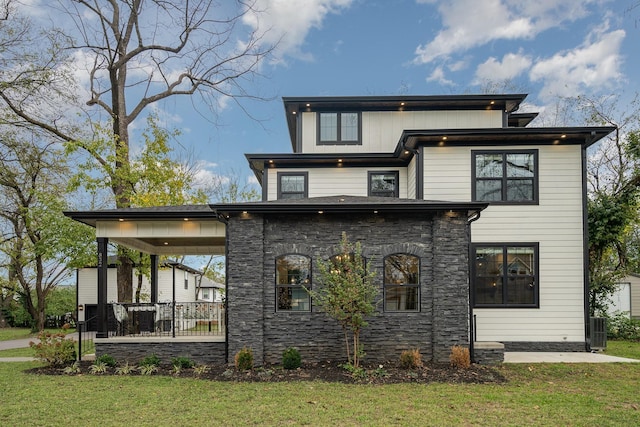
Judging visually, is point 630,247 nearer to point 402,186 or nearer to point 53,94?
point 402,186

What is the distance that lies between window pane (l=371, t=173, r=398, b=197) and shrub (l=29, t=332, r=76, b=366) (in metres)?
9.05

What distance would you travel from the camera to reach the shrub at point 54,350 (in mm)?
9766

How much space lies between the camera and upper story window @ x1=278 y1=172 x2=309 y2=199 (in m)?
14.1

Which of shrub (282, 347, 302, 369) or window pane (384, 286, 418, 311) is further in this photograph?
window pane (384, 286, 418, 311)

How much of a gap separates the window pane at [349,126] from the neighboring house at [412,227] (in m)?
0.04

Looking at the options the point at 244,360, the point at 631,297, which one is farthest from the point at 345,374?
the point at 631,297

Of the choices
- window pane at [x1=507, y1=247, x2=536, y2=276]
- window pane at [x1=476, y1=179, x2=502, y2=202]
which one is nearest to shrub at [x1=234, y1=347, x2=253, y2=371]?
window pane at [x1=507, y1=247, x2=536, y2=276]

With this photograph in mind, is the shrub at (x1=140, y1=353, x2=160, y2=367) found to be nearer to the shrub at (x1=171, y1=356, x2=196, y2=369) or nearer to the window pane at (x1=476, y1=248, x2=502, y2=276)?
the shrub at (x1=171, y1=356, x2=196, y2=369)

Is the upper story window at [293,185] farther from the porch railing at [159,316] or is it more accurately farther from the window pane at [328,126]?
the porch railing at [159,316]

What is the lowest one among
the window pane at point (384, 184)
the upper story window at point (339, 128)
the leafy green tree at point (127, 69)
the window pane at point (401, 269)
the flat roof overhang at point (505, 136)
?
the window pane at point (401, 269)

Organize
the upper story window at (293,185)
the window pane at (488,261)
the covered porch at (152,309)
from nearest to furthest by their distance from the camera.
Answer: the covered porch at (152,309) → the window pane at (488,261) → the upper story window at (293,185)

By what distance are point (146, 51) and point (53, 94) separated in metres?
3.95

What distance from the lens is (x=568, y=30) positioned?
19875 mm

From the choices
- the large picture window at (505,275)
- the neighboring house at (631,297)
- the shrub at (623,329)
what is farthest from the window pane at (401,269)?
the neighboring house at (631,297)
